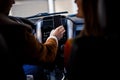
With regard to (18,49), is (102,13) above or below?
above

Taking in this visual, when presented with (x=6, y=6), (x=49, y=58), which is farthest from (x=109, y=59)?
(x=6, y=6)

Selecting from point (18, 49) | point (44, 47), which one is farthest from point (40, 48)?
point (18, 49)

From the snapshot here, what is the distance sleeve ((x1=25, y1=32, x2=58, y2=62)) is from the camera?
1.58 m

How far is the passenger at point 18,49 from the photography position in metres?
1.46

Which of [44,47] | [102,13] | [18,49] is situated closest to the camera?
[102,13]

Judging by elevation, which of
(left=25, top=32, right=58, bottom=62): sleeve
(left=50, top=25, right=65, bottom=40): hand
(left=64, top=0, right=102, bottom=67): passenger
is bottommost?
(left=25, top=32, right=58, bottom=62): sleeve

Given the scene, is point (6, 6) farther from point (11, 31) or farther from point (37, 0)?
point (37, 0)

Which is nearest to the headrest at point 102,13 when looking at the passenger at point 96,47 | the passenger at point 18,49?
the passenger at point 96,47

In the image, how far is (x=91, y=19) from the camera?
48.6 inches

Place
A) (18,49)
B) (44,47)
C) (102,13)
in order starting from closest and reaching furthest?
(102,13) → (18,49) → (44,47)

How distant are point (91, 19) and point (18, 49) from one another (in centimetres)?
50

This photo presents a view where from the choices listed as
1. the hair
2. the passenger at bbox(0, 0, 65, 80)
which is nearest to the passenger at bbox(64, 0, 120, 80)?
the hair

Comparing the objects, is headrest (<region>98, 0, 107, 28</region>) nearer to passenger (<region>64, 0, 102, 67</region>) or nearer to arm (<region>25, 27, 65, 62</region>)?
passenger (<region>64, 0, 102, 67</region>)

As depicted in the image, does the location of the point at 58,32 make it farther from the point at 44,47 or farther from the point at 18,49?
the point at 18,49
